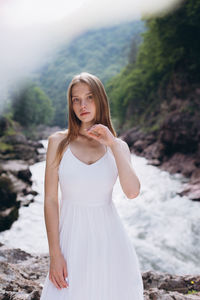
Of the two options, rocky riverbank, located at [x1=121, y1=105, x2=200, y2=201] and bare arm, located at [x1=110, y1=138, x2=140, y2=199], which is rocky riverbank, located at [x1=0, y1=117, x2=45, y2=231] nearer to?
bare arm, located at [x1=110, y1=138, x2=140, y2=199]

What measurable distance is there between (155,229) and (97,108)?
7.84m

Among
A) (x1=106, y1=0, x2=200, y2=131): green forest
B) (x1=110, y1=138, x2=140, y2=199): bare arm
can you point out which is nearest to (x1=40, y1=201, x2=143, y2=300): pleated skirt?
(x1=110, y1=138, x2=140, y2=199): bare arm

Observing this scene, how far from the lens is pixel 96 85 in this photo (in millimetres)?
1985

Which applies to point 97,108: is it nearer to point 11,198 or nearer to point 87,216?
point 87,216

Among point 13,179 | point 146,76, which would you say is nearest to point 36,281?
point 13,179

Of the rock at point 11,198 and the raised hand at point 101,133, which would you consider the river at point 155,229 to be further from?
the raised hand at point 101,133

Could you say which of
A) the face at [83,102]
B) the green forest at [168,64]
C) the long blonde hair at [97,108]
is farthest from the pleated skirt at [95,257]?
the green forest at [168,64]

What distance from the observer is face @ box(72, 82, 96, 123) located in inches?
77.3

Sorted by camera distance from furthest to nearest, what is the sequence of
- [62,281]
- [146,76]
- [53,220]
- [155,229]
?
[146,76], [155,229], [53,220], [62,281]

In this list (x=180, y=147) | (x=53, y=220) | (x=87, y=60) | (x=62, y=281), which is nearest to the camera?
(x=62, y=281)

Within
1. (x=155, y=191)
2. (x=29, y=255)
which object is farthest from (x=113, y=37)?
(x=29, y=255)

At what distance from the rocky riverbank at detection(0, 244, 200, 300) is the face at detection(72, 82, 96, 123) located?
6.37ft

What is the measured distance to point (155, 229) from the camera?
9000 millimetres

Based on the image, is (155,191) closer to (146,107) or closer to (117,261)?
(117,261)
